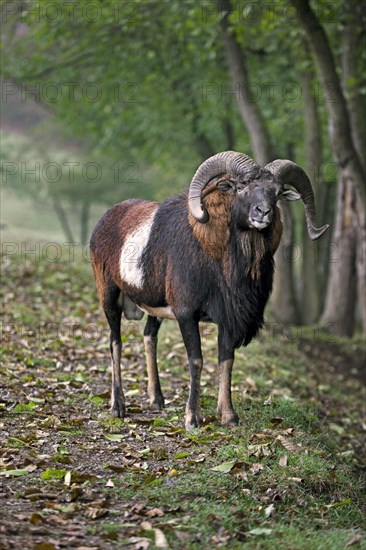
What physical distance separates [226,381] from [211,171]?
2.15 m

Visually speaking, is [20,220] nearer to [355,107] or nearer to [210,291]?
[355,107]

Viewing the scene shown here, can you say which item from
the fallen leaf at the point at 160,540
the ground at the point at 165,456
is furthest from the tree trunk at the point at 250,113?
the fallen leaf at the point at 160,540

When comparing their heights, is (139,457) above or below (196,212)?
below

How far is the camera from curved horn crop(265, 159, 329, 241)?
8852mm

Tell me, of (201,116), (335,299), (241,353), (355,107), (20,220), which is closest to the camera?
(241,353)

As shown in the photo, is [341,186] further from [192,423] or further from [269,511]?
[269,511]

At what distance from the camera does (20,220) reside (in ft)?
160

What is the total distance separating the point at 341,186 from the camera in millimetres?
19734

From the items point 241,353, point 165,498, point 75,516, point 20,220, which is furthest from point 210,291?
point 20,220

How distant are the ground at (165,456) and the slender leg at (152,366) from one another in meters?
0.18

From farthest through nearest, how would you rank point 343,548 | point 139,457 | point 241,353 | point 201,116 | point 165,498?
point 201,116 < point 241,353 < point 139,457 < point 165,498 < point 343,548

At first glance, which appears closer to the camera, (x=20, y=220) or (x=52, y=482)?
(x=52, y=482)

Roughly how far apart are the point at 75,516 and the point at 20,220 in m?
43.2

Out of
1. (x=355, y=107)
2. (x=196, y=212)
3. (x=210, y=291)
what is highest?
(x=355, y=107)
